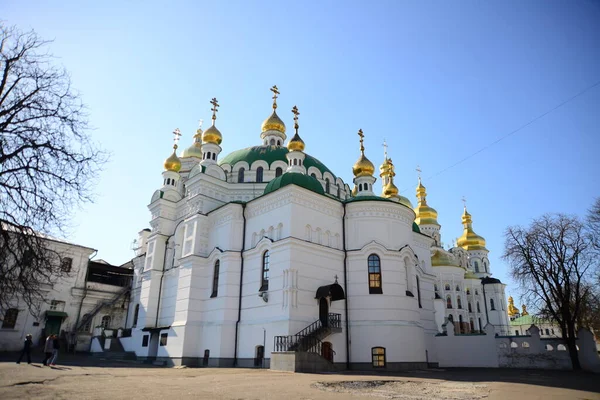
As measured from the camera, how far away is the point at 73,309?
31.1 meters

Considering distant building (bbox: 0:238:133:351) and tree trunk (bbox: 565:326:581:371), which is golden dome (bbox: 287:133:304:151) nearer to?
distant building (bbox: 0:238:133:351)

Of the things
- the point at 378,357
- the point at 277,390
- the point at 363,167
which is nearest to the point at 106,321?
the point at 378,357

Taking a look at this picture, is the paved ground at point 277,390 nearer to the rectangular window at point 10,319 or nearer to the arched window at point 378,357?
the arched window at point 378,357

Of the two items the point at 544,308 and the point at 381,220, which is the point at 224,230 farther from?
the point at 544,308

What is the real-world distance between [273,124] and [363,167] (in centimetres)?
1013

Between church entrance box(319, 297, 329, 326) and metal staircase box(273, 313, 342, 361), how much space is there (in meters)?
0.44

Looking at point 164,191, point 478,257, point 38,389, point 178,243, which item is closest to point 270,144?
point 164,191

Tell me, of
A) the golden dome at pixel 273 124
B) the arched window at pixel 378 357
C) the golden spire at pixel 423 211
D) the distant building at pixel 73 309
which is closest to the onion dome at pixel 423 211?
the golden spire at pixel 423 211

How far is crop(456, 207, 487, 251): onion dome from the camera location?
5269cm

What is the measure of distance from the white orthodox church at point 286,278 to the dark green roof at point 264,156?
6.05 feet

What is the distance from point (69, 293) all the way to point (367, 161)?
81.6 ft

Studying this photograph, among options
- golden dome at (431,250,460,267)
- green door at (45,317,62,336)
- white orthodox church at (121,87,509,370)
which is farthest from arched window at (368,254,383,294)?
green door at (45,317,62,336)

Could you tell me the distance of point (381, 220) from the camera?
21766 mm

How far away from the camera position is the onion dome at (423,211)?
45.0 metres
